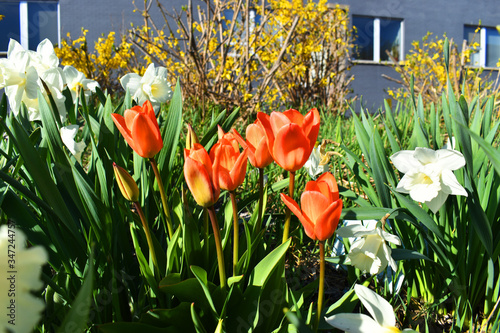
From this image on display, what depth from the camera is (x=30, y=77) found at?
1.04 m

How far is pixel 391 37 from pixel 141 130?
35.1 ft

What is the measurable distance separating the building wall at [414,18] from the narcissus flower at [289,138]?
9.10 meters

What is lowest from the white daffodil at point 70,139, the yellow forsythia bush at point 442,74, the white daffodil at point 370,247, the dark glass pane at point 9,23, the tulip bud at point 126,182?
the white daffodil at point 370,247

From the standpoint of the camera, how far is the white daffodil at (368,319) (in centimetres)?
58

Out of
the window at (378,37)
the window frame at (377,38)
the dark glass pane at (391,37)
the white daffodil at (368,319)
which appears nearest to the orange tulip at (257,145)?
the white daffodil at (368,319)

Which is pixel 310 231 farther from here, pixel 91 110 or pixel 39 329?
pixel 91 110

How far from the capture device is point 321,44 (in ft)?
14.9

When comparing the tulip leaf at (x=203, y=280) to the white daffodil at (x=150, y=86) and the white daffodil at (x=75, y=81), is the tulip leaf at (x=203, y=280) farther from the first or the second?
the white daffodil at (x=75, y=81)

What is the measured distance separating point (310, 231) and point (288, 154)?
13 cm

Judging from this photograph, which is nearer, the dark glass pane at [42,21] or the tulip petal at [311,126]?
the tulip petal at [311,126]

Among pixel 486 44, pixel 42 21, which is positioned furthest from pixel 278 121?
pixel 486 44

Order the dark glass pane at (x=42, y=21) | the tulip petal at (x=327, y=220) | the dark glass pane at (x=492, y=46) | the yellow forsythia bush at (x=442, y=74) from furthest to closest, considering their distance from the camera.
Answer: the dark glass pane at (x=492, y=46), the dark glass pane at (x=42, y=21), the yellow forsythia bush at (x=442, y=74), the tulip petal at (x=327, y=220)

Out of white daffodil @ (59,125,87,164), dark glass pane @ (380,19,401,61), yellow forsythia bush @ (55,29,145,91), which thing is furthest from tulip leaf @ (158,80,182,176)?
dark glass pane @ (380,19,401,61)

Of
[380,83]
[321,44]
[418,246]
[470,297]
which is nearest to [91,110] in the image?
[418,246]
